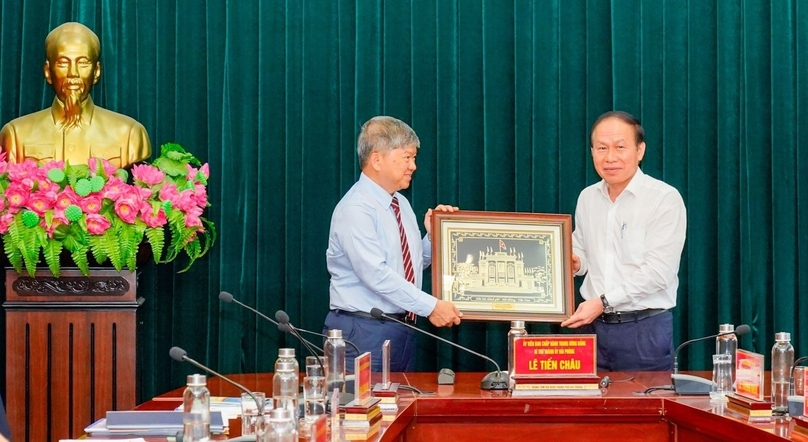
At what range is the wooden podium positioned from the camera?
148 inches

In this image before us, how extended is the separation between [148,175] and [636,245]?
178 cm

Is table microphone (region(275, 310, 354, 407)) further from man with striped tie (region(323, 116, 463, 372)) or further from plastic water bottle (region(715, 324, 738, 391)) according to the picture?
plastic water bottle (region(715, 324, 738, 391))

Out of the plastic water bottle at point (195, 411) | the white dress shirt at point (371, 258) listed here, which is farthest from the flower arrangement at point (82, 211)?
the plastic water bottle at point (195, 411)

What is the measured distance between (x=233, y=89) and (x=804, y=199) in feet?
8.47

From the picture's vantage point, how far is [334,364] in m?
2.62

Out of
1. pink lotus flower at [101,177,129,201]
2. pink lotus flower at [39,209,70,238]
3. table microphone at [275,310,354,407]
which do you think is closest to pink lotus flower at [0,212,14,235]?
pink lotus flower at [39,209,70,238]

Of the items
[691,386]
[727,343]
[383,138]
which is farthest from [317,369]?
[383,138]

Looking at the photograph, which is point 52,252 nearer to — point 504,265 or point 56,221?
point 56,221

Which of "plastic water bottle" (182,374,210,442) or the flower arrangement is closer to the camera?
"plastic water bottle" (182,374,210,442)

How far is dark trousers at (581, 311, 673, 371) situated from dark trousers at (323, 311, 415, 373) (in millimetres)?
698

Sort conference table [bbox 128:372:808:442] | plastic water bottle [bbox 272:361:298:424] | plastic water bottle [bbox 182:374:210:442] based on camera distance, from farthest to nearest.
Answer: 1. conference table [bbox 128:372:808:442]
2. plastic water bottle [bbox 272:361:298:424]
3. plastic water bottle [bbox 182:374:210:442]

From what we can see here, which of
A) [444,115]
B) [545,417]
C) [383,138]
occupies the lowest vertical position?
[545,417]

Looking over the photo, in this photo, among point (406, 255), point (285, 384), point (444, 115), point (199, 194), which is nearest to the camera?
point (285, 384)

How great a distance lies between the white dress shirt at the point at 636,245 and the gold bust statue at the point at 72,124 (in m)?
1.77
